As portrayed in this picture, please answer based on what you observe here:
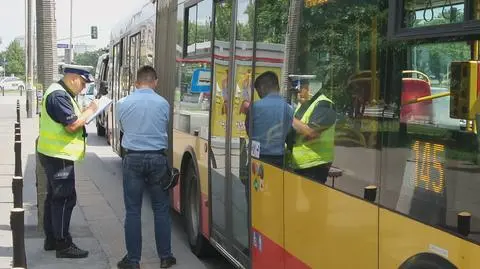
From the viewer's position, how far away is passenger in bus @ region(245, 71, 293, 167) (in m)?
3.93

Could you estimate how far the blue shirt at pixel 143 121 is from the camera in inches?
218

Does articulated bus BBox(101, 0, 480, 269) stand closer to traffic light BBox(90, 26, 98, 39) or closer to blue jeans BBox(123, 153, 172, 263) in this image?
blue jeans BBox(123, 153, 172, 263)

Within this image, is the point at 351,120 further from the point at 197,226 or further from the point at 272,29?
the point at 197,226

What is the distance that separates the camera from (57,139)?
19.2ft

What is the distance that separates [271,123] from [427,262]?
182 centimetres

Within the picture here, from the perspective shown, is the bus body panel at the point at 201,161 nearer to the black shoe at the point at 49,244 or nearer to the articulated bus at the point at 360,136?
the articulated bus at the point at 360,136

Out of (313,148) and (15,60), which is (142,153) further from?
(15,60)

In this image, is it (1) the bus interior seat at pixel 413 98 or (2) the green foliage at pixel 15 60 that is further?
(2) the green foliage at pixel 15 60

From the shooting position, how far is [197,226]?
20.7 feet

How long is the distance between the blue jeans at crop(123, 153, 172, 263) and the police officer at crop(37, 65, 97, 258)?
1.93ft

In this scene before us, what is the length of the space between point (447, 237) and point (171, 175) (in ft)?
12.2

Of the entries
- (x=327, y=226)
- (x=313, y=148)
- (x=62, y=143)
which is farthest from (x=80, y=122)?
(x=327, y=226)

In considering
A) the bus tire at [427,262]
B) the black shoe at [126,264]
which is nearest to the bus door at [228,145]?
the black shoe at [126,264]

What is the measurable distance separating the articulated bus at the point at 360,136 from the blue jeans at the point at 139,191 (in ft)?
1.82
